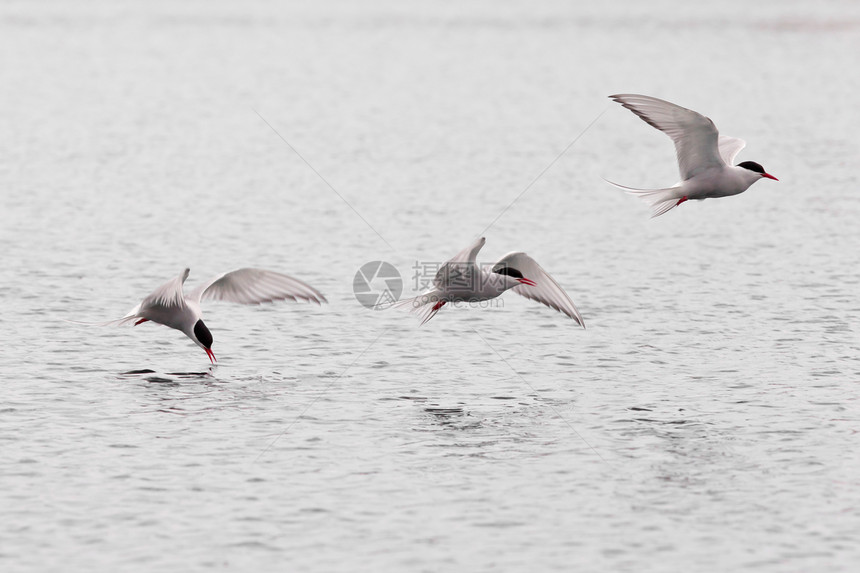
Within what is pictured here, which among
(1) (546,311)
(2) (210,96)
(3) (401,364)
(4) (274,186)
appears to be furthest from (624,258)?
(2) (210,96)

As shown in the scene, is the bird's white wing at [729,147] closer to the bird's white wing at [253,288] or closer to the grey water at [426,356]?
the grey water at [426,356]

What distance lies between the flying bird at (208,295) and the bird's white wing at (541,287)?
2765 millimetres

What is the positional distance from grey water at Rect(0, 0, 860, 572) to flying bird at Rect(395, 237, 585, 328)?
1.21m

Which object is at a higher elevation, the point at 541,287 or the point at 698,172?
the point at 698,172

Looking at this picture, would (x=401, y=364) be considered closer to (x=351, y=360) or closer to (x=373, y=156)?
(x=351, y=360)

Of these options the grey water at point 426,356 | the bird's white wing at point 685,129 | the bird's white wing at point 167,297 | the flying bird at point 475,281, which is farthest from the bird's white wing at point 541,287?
the bird's white wing at point 167,297

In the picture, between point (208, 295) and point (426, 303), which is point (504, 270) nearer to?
point (426, 303)

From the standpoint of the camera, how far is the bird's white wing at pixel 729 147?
1864cm

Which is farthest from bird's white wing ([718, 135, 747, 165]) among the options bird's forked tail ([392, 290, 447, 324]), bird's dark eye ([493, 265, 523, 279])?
bird's forked tail ([392, 290, 447, 324])

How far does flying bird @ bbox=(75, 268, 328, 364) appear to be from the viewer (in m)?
17.5

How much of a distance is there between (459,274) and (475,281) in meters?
A: 0.23

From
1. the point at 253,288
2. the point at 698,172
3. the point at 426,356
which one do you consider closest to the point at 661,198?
the point at 698,172

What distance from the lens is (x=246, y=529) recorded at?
1237cm

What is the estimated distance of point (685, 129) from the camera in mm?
17516
